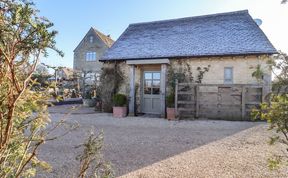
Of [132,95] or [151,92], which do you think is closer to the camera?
[132,95]

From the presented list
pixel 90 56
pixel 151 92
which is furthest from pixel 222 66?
pixel 90 56

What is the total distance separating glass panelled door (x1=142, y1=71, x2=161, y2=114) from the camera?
437 inches

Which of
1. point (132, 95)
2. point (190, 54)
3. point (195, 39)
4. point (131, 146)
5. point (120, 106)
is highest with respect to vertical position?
point (195, 39)

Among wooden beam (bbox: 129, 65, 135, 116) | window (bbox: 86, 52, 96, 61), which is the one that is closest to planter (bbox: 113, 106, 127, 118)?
wooden beam (bbox: 129, 65, 135, 116)

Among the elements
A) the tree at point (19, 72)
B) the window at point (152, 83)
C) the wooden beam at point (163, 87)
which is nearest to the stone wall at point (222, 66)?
the wooden beam at point (163, 87)

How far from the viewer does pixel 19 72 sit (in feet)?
4.82

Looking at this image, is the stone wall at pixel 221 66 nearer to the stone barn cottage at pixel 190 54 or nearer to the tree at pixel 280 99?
the stone barn cottage at pixel 190 54

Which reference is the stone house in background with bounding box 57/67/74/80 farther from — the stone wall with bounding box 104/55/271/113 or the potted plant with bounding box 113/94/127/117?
the stone wall with bounding box 104/55/271/113

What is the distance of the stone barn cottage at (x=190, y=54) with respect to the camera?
32.8 feet

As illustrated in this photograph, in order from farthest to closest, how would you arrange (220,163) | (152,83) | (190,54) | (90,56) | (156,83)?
(90,56) → (152,83) → (156,83) → (190,54) → (220,163)

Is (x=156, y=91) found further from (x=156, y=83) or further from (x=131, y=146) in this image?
A: (x=131, y=146)

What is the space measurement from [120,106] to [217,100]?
15.2ft

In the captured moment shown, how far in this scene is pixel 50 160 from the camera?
13.2ft

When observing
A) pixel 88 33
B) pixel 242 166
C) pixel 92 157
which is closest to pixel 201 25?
pixel 242 166
